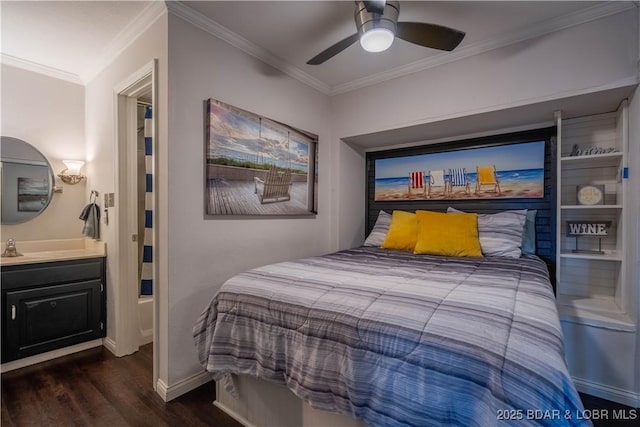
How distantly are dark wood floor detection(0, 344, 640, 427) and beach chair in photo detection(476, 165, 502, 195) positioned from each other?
1711 mm

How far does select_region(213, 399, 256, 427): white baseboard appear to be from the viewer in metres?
1.62

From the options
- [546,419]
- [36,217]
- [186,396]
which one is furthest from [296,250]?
[36,217]

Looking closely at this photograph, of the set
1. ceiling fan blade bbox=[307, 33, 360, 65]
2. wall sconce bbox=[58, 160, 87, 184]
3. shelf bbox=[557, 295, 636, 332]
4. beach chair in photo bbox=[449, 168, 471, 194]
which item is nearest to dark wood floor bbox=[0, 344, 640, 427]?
shelf bbox=[557, 295, 636, 332]

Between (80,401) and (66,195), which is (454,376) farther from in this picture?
(66,195)

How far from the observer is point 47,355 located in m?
2.34

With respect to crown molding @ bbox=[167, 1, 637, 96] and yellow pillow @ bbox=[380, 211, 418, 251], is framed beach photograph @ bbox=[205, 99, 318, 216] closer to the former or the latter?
crown molding @ bbox=[167, 1, 637, 96]

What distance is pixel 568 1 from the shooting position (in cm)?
184

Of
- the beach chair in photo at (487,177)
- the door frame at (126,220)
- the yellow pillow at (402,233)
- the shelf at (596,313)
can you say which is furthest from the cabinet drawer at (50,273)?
the shelf at (596,313)

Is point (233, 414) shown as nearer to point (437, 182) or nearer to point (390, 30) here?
point (390, 30)

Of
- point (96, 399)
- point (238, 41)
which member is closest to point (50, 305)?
point (96, 399)

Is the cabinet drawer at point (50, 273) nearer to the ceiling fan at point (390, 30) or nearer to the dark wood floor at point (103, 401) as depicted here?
the dark wood floor at point (103, 401)

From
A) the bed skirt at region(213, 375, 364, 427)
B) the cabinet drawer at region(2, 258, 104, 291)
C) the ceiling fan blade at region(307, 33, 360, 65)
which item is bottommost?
the bed skirt at region(213, 375, 364, 427)

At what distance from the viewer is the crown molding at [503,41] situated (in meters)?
1.87

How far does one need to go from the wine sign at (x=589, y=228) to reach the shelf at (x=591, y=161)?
461 millimetres
